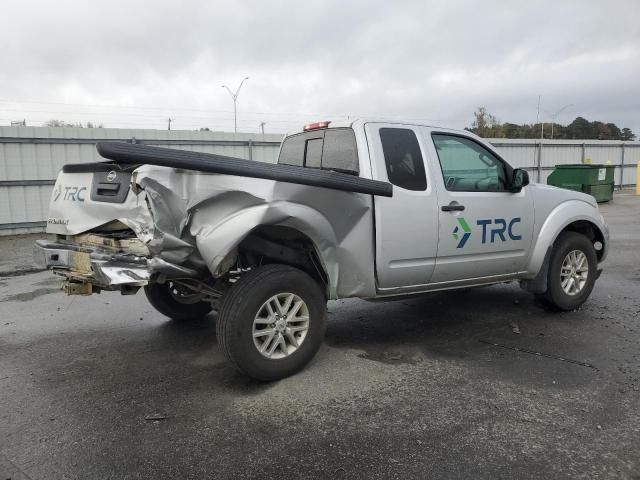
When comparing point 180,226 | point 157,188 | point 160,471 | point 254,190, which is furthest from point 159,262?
point 160,471

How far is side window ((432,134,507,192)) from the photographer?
4.66 meters

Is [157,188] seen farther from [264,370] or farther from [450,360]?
[450,360]

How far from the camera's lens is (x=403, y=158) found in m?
4.40

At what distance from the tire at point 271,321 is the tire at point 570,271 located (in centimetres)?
276

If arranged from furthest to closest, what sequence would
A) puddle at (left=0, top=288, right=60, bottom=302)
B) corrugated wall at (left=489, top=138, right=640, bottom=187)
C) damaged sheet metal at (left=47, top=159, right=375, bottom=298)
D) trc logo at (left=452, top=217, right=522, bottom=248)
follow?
corrugated wall at (left=489, top=138, right=640, bottom=187)
puddle at (left=0, top=288, right=60, bottom=302)
trc logo at (left=452, top=217, right=522, bottom=248)
damaged sheet metal at (left=47, top=159, right=375, bottom=298)

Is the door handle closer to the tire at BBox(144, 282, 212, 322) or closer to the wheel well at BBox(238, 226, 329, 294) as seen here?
the wheel well at BBox(238, 226, 329, 294)

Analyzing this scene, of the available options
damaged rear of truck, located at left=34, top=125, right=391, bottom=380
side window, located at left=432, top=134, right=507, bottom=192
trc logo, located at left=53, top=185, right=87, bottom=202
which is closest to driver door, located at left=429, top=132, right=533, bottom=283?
side window, located at left=432, top=134, right=507, bottom=192

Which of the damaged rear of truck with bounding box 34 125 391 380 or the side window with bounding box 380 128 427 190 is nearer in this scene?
the damaged rear of truck with bounding box 34 125 391 380

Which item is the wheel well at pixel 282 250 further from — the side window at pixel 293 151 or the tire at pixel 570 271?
the tire at pixel 570 271

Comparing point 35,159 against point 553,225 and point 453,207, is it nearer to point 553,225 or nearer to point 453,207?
point 453,207

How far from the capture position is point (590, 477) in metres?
2.61

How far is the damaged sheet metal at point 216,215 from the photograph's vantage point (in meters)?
3.38

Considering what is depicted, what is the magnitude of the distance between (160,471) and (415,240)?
2611 millimetres

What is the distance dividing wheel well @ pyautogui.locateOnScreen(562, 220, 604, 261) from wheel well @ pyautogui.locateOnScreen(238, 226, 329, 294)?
3.08 metres
